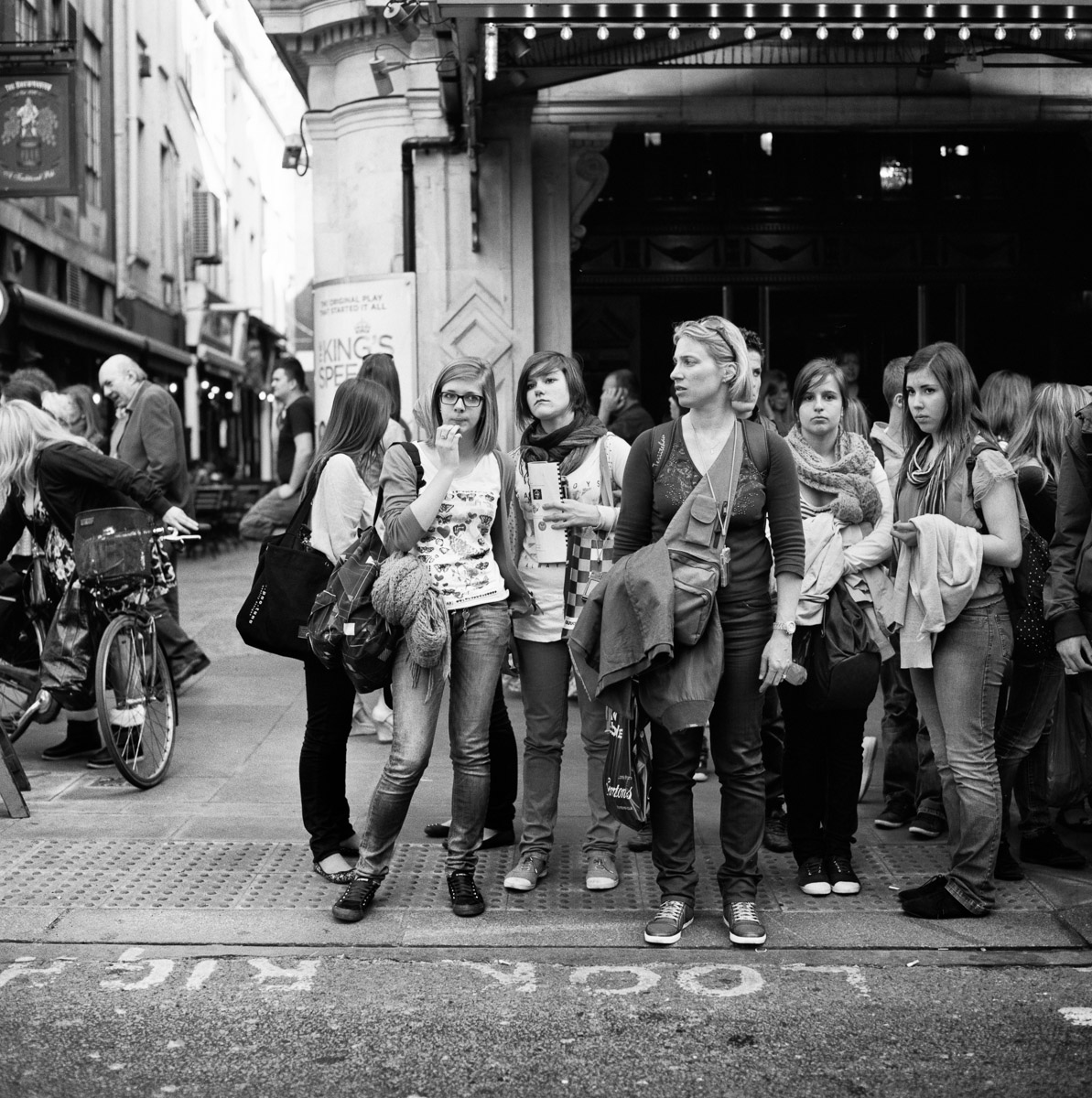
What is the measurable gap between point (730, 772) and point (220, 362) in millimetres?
29561

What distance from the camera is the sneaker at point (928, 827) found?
6.04m

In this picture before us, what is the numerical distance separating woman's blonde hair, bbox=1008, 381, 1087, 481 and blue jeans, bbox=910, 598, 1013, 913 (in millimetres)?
1003

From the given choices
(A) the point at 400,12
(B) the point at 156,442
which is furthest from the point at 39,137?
(B) the point at 156,442

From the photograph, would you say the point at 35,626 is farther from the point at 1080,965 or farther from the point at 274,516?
the point at 1080,965

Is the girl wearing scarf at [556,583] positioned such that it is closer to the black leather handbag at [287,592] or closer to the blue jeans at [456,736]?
the blue jeans at [456,736]

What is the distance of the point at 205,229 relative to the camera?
32.0 m

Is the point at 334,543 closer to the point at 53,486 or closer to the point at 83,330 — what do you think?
the point at 53,486

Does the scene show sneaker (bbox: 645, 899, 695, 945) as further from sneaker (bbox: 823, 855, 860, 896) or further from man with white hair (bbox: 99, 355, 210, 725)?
man with white hair (bbox: 99, 355, 210, 725)

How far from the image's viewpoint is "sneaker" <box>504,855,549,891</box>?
5.31 meters

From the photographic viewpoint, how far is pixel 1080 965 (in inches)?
181

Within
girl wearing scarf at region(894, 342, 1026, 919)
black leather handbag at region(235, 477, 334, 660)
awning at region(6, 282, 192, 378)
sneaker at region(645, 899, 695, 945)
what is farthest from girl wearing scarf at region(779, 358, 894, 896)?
awning at region(6, 282, 192, 378)

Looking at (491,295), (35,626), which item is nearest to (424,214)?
(491,295)

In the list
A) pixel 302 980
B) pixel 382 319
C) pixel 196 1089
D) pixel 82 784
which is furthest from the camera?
pixel 382 319

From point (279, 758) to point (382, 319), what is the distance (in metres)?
4.58
